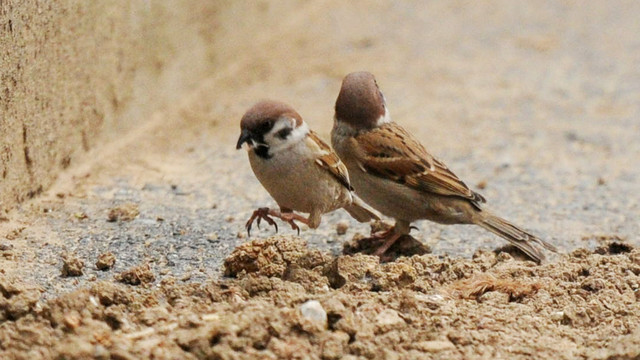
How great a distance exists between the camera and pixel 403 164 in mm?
5602

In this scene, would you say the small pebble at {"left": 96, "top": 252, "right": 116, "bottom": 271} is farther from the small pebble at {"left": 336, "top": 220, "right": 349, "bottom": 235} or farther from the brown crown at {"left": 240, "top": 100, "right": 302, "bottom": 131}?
the small pebble at {"left": 336, "top": 220, "right": 349, "bottom": 235}

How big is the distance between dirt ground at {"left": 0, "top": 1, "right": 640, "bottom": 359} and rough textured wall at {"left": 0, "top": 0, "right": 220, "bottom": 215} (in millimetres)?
177

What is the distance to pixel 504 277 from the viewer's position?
4.80m

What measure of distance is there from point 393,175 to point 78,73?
1.92m

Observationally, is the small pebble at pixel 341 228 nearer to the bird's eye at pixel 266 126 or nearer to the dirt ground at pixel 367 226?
the dirt ground at pixel 367 226

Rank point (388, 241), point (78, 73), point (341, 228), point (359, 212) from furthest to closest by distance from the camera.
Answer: point (78, 73) → point (341, 228) → point (388, 241) → point (359, 212)

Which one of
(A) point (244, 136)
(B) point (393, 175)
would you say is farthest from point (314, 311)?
(B) point (393, 175)

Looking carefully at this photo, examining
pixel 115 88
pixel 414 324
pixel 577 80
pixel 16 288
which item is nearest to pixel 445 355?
pixel 414 324

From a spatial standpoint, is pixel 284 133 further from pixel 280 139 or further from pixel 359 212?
pixel 359 212

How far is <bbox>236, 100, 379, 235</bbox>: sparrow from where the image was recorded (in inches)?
179

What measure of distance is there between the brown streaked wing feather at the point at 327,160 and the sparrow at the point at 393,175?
0.45m

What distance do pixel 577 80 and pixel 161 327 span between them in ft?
21.7

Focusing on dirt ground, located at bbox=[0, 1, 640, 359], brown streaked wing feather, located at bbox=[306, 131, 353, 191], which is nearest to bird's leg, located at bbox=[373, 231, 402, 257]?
dirt ground, located at bbox=[0, 1, 640, 359]

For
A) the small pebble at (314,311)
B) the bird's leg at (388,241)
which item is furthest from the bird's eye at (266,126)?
the bird's leg at (388,241)
